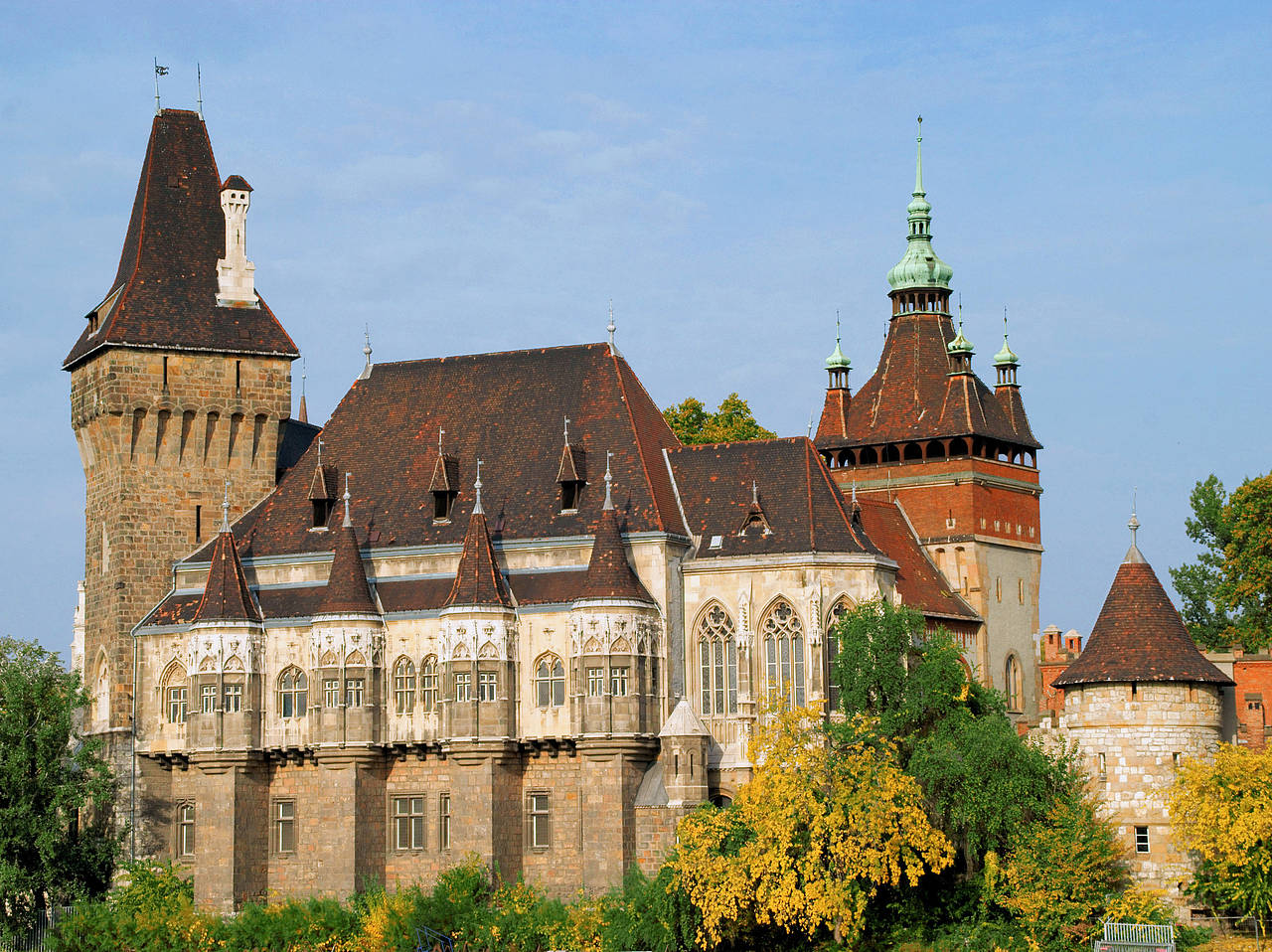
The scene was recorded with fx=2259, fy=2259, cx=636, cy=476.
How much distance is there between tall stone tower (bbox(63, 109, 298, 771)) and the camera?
70.8 meters

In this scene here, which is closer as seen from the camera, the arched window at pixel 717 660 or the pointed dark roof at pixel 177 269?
the arched window at pixel 717 660

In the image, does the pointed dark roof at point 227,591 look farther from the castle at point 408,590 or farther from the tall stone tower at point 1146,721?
the tall stone tower at point 1146,721

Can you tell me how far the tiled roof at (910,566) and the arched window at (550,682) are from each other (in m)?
14.1

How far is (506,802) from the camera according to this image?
2502 inches

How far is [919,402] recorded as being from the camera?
86312 mm

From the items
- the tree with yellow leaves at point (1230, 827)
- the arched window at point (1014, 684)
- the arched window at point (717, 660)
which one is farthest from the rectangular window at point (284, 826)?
the arched window at point (1014, 684)

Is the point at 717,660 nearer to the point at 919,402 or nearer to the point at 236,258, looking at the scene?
the point at 236,258

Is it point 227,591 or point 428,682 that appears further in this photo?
point 227,591

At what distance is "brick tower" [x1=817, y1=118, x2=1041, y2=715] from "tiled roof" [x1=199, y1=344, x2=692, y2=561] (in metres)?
15.8

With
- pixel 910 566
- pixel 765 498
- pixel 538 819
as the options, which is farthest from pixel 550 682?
pixel 910 566

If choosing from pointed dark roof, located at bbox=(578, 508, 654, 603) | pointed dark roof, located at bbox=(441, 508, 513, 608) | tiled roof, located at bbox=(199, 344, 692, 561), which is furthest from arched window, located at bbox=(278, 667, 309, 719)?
pointed dark roof, located at bbox=(578, 508, 654, 603)

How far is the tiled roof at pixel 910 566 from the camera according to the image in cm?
7569

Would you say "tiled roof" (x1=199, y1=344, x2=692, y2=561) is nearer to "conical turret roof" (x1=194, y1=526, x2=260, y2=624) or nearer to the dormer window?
the dormer window

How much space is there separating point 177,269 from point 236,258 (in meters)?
1.91
